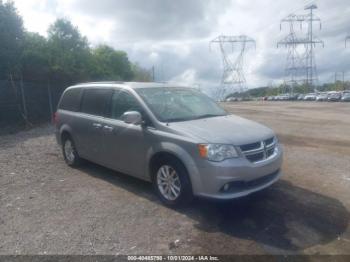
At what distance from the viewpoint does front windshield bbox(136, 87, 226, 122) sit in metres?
5.45

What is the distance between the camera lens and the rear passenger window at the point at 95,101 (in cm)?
641

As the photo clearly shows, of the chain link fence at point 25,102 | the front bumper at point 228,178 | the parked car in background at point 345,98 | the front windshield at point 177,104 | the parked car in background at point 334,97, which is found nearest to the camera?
the front bumper at point 228,178

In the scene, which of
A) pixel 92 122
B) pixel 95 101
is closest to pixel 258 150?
pixel 92 122

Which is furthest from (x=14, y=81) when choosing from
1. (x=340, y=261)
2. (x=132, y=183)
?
(x=340, y=261)

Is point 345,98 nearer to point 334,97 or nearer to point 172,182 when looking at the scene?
point 334,97

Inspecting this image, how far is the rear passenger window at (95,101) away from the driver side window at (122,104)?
24cm

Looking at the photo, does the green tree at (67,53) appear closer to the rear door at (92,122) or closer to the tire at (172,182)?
the rear door at (92,122)

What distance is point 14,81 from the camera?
639 inches

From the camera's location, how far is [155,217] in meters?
4.79

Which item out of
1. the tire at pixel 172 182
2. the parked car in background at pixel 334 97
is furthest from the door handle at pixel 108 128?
the parked car in background at pixel 334 97

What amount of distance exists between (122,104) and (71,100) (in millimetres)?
2054

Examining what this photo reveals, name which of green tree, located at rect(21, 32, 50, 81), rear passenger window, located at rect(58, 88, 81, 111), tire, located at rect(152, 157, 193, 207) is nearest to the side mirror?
tire, located at rect(152, 157, 193, 207)

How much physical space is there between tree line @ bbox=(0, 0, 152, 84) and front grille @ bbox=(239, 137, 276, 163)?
14.3m

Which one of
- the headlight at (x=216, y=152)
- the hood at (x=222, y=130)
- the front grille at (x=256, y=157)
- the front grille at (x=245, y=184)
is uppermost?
the hood at (x=222, y=130)
